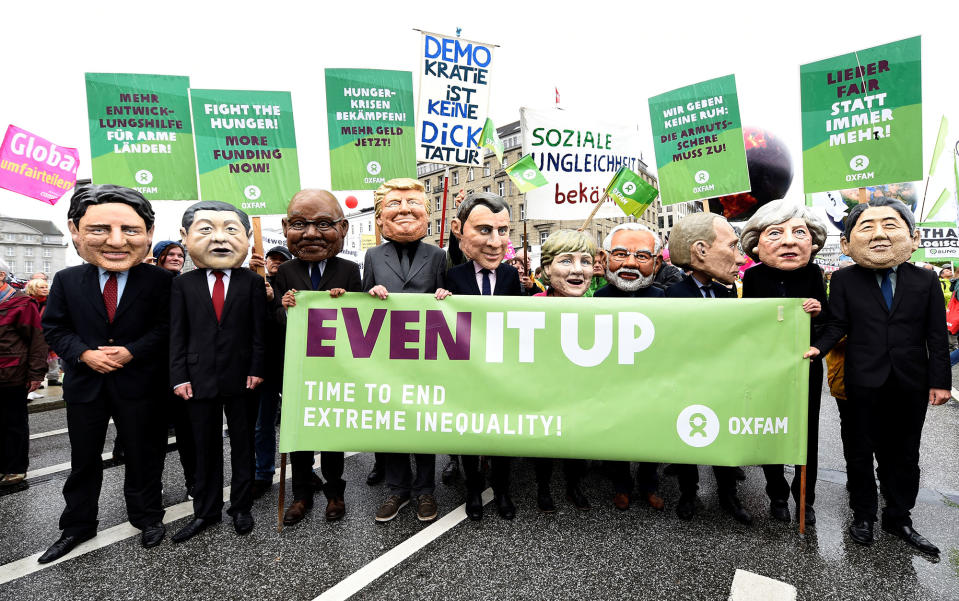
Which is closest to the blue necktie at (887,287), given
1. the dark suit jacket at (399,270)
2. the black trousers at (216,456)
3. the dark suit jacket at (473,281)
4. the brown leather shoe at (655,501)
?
the brown leather shoe at (655,501)

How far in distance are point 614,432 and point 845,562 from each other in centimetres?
143

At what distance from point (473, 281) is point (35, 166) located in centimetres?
733

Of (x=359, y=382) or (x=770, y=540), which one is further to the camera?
(x=359, y=382)

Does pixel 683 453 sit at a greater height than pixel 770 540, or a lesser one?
greater

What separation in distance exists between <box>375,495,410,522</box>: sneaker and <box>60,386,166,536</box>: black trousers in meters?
1.41

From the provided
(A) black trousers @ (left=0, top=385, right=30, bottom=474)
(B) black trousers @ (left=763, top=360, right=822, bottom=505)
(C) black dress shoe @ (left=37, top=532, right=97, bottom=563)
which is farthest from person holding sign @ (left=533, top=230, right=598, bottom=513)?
(A) black trousers @ (left=0, top=385, right=30, bottom=474)

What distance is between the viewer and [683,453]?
9.66ft

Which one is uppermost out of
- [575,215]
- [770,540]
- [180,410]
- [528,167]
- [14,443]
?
[528,167]

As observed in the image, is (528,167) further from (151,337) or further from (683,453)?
(151,337)

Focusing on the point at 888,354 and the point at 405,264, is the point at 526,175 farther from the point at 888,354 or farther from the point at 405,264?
the point at 888,354

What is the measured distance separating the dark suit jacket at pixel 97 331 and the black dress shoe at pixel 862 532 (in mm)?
4542

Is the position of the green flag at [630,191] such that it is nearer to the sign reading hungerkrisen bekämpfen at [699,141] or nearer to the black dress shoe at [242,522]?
the sign reading hungerkrisen bekämpfen at [699,141]

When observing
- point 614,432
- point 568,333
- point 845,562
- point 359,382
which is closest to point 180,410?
point 359,382

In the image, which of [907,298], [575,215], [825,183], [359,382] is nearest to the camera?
[907,298]
